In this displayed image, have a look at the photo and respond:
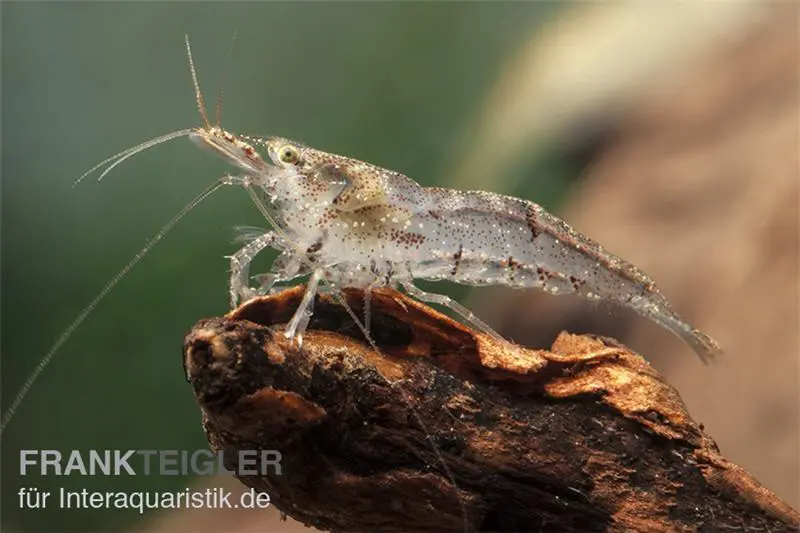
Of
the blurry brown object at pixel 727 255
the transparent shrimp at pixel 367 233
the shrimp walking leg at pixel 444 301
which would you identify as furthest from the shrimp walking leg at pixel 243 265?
the blurry brown object at pixel 727 255

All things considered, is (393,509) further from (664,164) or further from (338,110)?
(664,164)

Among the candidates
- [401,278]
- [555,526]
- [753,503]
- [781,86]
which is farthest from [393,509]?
[781,86]

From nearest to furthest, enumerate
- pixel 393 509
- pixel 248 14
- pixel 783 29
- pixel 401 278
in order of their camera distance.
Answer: pixel 393 509, pixel 401 278, pixel 248 14, pixel 783 29

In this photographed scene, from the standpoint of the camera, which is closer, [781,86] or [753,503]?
[753,503]

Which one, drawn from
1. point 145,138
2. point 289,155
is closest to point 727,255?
point 289,155

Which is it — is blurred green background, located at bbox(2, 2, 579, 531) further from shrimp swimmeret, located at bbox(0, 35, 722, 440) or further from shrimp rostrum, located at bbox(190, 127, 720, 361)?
shrimp rostrum, located at bbox(190, 127, 720, 361)

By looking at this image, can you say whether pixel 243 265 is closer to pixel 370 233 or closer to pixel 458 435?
pixel 370 233

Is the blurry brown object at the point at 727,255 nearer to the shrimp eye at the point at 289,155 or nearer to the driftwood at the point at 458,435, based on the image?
the driftwood at the point at 458,435
